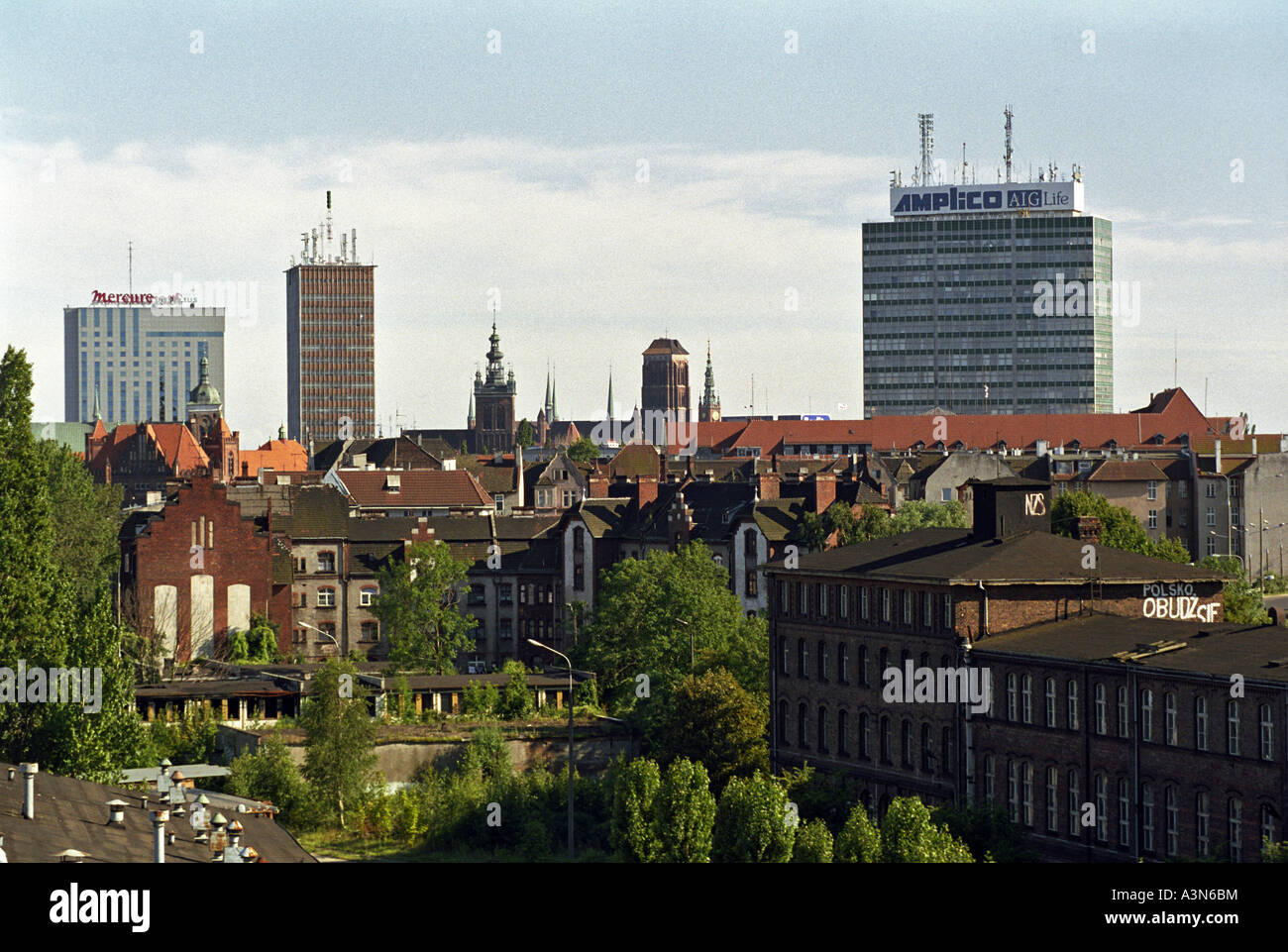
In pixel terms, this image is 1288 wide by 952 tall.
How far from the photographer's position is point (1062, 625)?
6341 cm

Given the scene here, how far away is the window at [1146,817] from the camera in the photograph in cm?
5153

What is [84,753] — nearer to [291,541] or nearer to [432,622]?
[432,622]

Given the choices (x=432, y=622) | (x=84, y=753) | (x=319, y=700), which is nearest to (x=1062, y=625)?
(x=319, y=700)

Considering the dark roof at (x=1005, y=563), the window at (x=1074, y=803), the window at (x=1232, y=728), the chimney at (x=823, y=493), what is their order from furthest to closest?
the chimney at (x=823, y=493), the dark roof at (x=1005, y=563), the window at (x=1074, y=803), the window at (x=1232, y=728)

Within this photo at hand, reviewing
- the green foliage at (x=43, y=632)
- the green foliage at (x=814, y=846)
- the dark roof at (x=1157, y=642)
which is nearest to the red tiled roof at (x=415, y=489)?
the green foliage at (x=43, y=632)

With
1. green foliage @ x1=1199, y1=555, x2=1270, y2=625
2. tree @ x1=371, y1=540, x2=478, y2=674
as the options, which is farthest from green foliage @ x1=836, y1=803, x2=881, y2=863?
tree @ x1=371, y1=540, x2=478, y2=674

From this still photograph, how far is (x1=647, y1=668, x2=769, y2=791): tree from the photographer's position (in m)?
72.4

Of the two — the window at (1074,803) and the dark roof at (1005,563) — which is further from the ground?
the dark roof at (1005,563)

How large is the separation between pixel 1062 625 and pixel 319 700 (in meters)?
28.3

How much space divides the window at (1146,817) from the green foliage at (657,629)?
34899 mm

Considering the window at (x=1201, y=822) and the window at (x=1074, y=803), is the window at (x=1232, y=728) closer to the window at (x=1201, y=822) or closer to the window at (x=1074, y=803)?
the window at (x=1201, y=822)

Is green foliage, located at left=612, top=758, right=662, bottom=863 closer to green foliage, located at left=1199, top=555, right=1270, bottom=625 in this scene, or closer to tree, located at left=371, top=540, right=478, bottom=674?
green foliage, located at left=1199, top=555, right=1270, bottom=625

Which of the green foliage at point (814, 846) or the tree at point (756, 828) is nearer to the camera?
the green foliage at point (814, 846)
